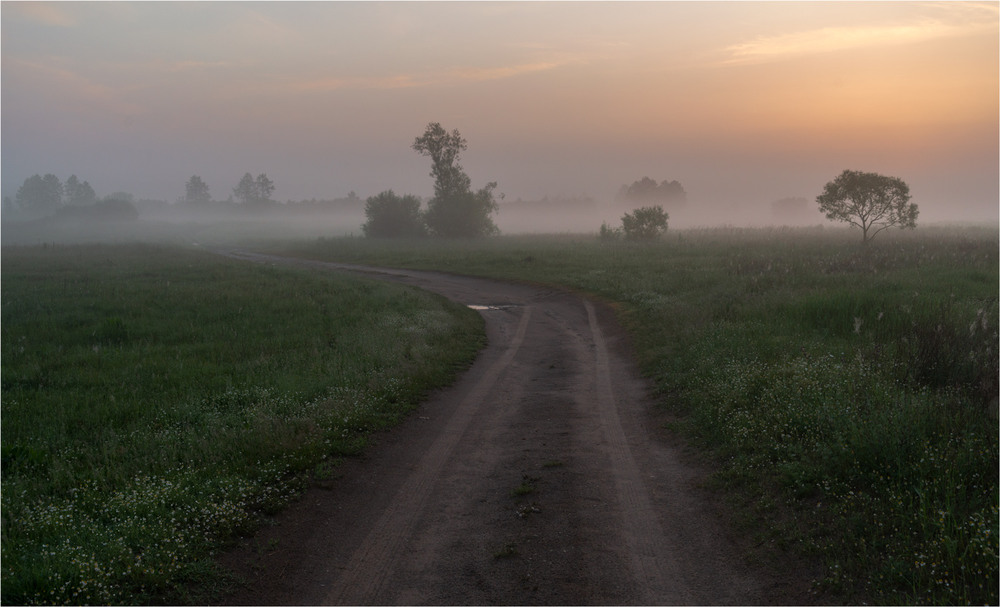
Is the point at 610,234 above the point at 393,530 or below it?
above

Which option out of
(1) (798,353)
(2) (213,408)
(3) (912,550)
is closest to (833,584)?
(3) (912,550)

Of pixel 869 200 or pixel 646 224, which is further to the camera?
pixel 646 224

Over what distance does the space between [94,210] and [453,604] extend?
192m

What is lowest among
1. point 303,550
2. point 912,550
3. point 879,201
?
point 303,550

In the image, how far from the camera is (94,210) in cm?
16225

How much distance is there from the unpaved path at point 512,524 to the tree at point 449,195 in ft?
209

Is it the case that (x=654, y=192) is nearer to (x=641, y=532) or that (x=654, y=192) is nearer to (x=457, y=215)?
(x=457, y=215)

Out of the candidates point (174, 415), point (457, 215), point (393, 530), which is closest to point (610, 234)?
point (457, 215)

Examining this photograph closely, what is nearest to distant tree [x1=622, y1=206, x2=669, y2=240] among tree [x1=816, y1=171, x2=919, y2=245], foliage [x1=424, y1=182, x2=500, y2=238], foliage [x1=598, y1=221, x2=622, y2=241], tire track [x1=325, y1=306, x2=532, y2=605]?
foliage [x1=598, y1=221, x2=622, y2=241]

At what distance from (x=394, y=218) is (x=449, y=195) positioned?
7.98m

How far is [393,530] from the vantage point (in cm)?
615

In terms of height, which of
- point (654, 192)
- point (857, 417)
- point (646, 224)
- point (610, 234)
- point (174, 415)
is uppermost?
point (654, 192)

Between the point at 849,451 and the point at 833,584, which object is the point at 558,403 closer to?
the point at 849,451

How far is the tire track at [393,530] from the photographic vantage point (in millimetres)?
5109
